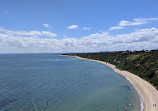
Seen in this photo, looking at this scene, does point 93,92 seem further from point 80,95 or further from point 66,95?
point 66,95

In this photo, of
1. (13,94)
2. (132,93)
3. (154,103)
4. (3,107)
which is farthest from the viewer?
(132,93)

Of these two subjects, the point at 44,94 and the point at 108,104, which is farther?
the point at 44,94

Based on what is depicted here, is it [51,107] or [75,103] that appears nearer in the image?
[51,107]

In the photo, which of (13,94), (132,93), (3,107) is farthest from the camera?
(132,93)

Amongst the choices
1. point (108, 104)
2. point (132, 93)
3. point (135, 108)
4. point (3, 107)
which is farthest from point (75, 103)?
point (132, 93)

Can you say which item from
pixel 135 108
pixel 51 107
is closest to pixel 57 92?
pixel 51 107

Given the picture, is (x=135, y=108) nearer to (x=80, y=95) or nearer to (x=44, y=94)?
(x=80, y=95)

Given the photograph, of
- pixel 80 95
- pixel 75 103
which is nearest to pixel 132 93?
pixel 80 95

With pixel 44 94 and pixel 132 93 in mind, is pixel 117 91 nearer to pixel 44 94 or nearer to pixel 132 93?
pixel 132 93

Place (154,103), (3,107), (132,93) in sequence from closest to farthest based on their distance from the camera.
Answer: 1. (3,107)
2. (154,103)
3. (132,93)
